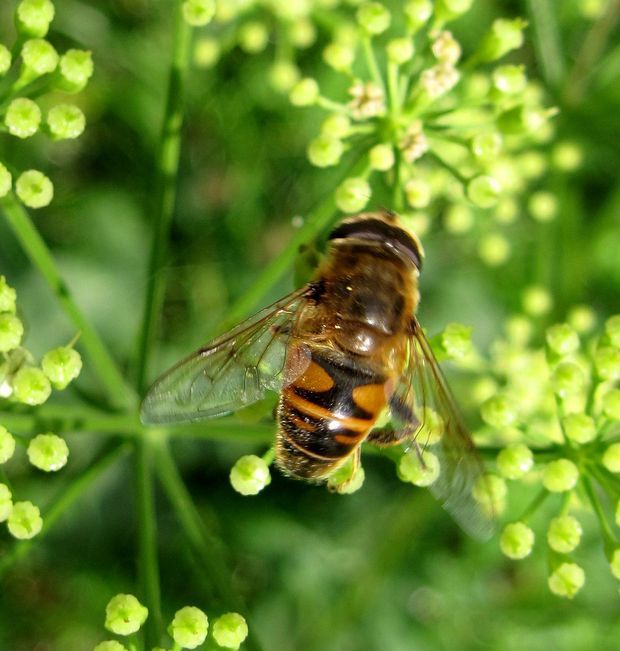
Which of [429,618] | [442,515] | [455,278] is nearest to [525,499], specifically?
[442,515]

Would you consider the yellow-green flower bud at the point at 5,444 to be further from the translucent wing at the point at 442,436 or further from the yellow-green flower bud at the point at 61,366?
the translucent wing at the point at 442,436

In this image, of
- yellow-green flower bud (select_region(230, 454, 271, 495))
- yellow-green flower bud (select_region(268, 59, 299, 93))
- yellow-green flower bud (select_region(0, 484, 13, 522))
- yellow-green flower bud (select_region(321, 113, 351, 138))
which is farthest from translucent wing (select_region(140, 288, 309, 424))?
yellow-green flower bud (select_region(268, 59, 299, 93))

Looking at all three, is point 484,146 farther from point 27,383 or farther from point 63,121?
point 27,383

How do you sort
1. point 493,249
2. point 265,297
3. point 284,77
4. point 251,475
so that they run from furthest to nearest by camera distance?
point 265,297
point 493,249
point 284,77
point 251,475

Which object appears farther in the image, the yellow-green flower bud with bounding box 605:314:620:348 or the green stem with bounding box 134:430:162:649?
the yellow-green flower bud with bounding box 605:314:620:348

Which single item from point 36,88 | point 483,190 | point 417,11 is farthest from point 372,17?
point 36,88

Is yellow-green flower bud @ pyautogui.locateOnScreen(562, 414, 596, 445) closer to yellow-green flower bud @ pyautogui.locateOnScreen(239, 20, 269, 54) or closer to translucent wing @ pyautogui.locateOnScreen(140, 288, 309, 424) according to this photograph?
translucent wing @ pyautogui.locateOnScreen(140, 288, 309, 424)
